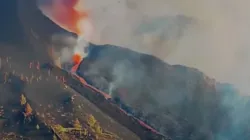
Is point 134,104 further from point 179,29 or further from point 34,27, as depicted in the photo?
point 34,27

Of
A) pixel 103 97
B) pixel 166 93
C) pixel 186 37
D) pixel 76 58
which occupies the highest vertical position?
pixel 186 37

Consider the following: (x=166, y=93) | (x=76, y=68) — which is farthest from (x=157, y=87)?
(x=76, y=68)

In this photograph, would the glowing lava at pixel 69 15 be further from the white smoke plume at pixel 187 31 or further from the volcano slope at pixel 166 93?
the volcano slope at pixel 166 93

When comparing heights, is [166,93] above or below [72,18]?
below

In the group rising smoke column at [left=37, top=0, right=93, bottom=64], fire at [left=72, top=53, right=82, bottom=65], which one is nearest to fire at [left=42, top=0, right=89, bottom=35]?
rising smoke column at [left=37, top=0, right=93, bottom=64]

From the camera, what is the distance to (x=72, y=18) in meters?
4.70

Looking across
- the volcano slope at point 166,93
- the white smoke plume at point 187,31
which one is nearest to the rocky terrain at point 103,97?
the volcano slope at point 166,93

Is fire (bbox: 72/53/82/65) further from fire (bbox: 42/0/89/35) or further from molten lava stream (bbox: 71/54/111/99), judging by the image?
fire (bbox: 42/0/89/35)

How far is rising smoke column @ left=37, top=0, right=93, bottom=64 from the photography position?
4668 mm

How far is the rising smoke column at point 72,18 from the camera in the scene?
4.67 meters

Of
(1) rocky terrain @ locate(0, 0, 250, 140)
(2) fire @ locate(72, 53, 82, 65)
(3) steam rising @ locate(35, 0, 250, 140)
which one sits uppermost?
(3) steam rising @ locate(35, 0, 250, 140)

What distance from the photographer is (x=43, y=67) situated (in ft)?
15.3

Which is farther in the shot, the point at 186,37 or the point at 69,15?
the point at 69,15

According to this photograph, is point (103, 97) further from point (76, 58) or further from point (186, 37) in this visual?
point (186, 37)
